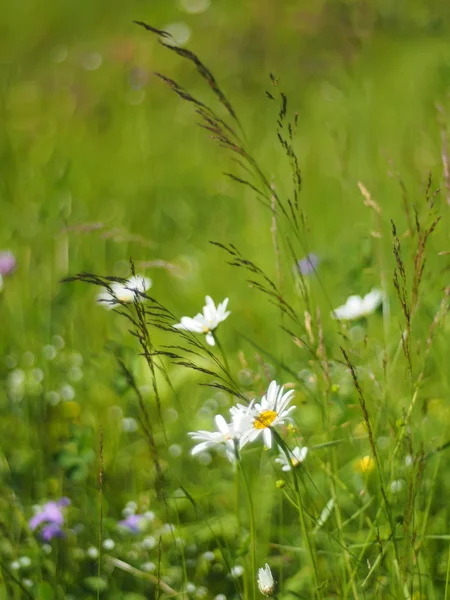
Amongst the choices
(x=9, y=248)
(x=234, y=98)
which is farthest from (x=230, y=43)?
(x=9, y=248)

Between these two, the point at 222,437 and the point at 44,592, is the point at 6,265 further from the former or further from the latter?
the point at 222,437

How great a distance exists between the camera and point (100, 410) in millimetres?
1559

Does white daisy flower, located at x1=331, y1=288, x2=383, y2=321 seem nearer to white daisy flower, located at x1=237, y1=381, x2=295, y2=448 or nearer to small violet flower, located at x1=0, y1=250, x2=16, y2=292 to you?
white daisy flower, located at x1=237, y1=381, x2=295, y2=448

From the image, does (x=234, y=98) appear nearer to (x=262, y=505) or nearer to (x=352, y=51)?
(x=352, y=51)

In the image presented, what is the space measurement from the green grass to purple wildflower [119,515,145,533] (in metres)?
0.03

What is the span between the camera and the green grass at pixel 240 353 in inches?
36.2

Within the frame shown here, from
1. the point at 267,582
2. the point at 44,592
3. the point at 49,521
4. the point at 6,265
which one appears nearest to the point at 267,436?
the point at 267,582

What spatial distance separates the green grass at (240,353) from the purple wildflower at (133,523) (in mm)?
26

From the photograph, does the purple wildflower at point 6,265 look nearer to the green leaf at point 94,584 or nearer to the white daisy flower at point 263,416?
the green leaf at point 94,584

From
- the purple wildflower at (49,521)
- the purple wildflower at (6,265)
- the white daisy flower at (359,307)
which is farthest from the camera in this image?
the purple wildflower at (6,265)

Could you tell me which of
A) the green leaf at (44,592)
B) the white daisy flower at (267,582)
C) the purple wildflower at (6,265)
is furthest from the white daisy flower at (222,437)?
the purple wildflower at (6,265)

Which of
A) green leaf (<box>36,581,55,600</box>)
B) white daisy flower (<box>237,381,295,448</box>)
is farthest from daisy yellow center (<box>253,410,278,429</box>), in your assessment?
green leaf (<box>36,581,55,600</box>)

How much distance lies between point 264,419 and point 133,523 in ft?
1.55

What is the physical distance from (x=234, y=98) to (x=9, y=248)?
9.10 ft
